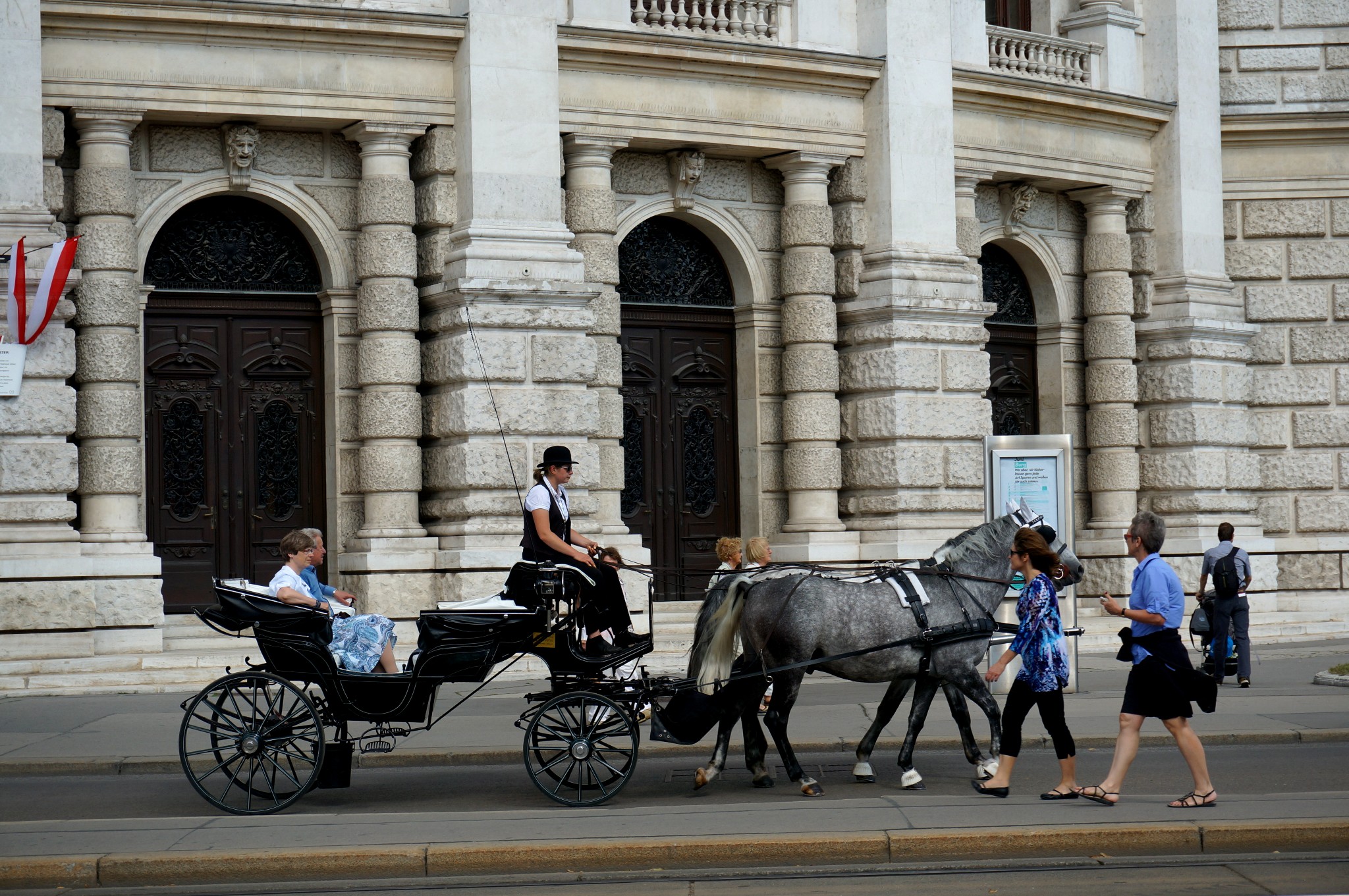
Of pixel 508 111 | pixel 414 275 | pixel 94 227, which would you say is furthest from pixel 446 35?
pixel 94 227

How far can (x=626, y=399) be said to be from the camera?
69.7ft

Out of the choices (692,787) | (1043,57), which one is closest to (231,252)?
(692,787)

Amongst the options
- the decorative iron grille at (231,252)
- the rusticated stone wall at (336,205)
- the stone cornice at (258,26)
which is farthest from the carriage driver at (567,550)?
the decorative iron grille at (231,252)

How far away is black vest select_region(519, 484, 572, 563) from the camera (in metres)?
11.9

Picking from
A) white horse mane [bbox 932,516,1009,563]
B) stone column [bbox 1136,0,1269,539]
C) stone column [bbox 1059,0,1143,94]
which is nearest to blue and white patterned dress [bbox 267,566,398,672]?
white horse mane [bbox 932,516,1009,563]

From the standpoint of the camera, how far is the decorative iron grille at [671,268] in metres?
21.4

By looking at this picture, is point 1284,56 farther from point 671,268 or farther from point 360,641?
point 360,641

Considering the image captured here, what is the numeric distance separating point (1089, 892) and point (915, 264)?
13.7 metres

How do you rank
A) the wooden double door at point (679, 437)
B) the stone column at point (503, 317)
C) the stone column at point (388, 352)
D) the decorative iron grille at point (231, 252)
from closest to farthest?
the stone column at point (503, 317) < the stone column at point (388, 352) < the decorative iron grille at point (231, 252) < the wooden double door at point (679, 437)

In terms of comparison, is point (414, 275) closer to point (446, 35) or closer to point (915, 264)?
point (446, 35)

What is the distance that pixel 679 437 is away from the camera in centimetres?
2166

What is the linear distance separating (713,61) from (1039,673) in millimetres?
11738

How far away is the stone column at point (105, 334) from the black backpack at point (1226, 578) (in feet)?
38.2

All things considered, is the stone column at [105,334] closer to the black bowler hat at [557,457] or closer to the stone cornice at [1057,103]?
the black bowler hat at [557,457]
